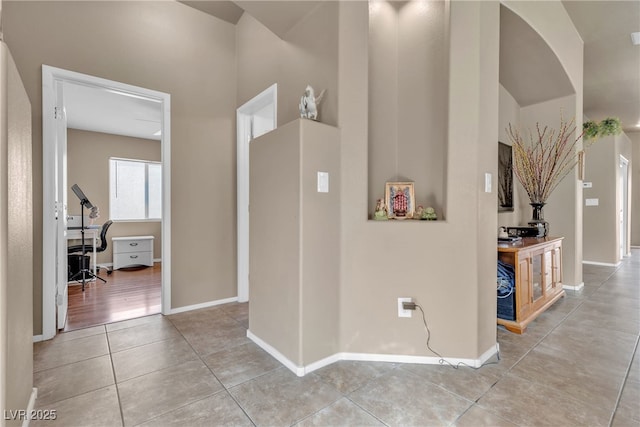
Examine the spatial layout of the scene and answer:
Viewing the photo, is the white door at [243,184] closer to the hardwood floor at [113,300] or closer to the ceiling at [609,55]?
the hardwood floor at [113,300]

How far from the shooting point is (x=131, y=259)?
5.75 meters

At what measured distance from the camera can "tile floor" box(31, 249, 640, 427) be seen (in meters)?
1.53

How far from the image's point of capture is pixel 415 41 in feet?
7.80

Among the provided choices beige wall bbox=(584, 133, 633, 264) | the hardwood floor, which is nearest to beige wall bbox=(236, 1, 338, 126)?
the hardwood floor

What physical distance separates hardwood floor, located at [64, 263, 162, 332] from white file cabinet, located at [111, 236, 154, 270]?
0.62m

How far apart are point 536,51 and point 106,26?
4.17m

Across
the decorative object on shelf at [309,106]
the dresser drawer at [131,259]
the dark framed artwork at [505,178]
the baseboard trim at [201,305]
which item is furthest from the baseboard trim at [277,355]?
the dresser drawer at [131,259]

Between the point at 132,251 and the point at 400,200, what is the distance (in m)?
5.50

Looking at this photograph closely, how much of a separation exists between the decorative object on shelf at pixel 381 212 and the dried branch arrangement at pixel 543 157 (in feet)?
7.84

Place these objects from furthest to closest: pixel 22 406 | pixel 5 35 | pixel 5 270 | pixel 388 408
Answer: pixel 5 35 → pixel 388 408 → pixel 22 406 → pixel 5 270

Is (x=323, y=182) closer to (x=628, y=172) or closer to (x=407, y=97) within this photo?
(x=407, y=97)

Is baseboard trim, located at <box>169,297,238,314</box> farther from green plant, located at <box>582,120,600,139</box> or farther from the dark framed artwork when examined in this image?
green plant, located at <box>582,120,600,139</box>

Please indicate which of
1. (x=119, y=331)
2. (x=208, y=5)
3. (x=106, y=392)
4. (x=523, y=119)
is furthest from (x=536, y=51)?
(x=119, y=331)

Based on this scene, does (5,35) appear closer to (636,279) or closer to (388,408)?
(388,408)
